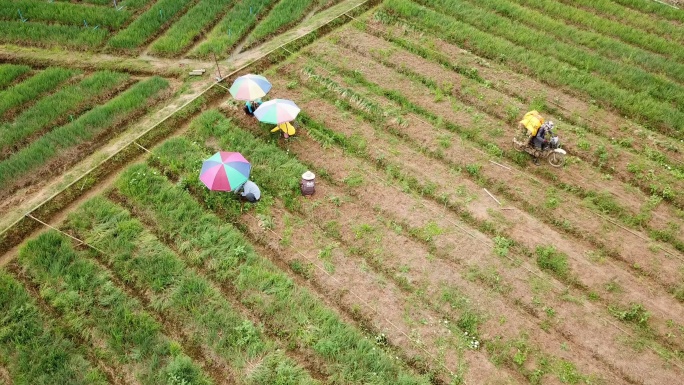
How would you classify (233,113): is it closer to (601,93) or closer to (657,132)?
(601,93)

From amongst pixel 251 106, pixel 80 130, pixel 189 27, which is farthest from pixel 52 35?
pixel 251 106

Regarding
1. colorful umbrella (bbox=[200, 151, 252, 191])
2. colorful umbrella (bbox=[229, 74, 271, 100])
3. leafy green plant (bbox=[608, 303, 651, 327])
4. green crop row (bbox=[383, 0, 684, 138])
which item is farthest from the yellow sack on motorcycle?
colorful umbrella (bbox=[200, 151, 252, 191])

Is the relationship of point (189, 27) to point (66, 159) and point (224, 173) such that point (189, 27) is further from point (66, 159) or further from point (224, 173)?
point (224, 173)

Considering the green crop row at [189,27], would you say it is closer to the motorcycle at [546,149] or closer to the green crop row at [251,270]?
the green crop row at [251,270]

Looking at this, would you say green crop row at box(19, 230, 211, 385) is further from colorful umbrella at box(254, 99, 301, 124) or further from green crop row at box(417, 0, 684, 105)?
green crop row at box(417, 0, 684, 105)

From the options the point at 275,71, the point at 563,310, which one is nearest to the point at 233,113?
the point at 275,71

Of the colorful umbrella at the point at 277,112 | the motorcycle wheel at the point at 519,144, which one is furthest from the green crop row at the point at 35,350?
the motorcycle wheel at the point at 519,144

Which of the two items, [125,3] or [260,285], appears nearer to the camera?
[260,285]
